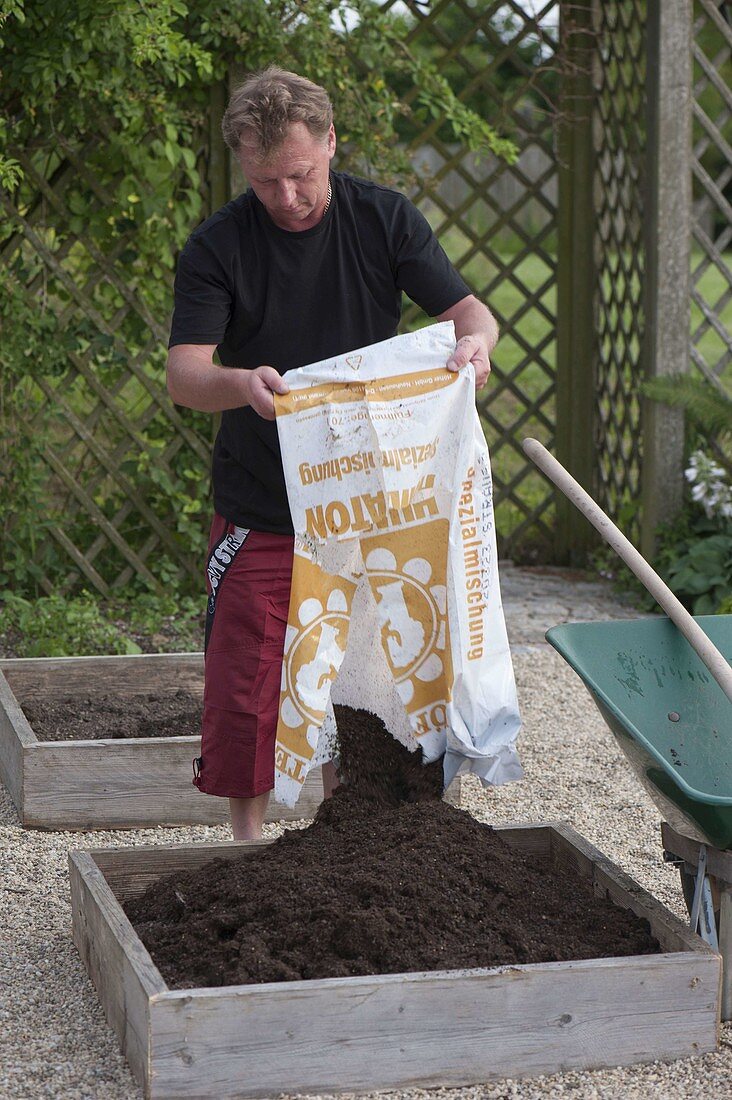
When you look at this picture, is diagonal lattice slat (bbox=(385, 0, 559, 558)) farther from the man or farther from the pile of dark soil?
the man

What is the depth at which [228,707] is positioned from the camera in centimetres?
260

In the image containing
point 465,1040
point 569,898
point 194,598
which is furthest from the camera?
point 194,598

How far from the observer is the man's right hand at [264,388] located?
229cm

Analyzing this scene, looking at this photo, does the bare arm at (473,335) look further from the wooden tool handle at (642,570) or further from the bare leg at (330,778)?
the bare leg at (330,778)

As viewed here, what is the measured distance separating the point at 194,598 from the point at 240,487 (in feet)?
8.22

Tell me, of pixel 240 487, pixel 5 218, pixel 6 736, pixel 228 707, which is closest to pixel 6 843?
pixel 6 736

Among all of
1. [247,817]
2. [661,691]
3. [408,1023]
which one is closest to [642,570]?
[661,691]

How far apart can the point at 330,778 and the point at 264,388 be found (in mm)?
806

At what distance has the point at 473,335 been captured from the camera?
2.46 metres

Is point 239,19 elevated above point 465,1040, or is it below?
above

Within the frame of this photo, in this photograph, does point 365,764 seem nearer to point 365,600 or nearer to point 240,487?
point 365,600

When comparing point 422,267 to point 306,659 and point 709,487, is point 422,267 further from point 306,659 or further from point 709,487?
point 709,487

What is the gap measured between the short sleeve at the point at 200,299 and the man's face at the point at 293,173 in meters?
0.15

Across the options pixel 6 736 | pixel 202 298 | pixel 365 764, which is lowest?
pixel 6 736
